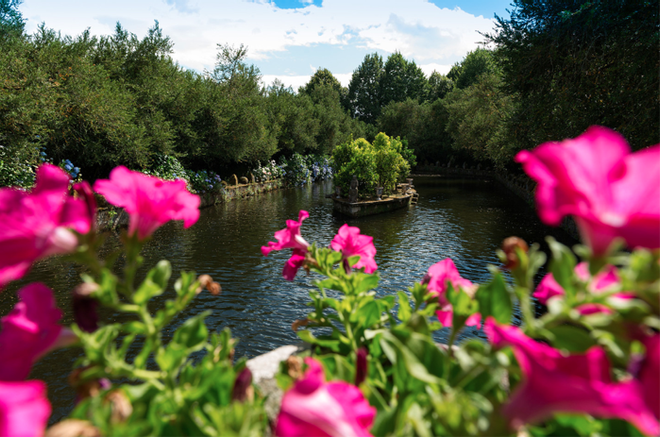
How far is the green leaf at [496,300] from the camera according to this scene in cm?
85

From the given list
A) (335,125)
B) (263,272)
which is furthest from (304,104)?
(263,272)

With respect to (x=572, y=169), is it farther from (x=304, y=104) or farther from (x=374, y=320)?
(x=304, y=104)

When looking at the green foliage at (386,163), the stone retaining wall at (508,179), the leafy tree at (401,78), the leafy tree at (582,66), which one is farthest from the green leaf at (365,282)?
the leafy tree at (401,78)

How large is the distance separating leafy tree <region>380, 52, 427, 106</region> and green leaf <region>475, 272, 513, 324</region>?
2713 inches

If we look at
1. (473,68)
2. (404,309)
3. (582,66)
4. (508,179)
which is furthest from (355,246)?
(473,68)

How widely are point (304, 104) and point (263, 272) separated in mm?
30926

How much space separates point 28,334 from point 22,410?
33 centimetres

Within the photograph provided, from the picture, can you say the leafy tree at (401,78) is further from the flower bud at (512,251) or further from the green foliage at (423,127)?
the flower bud at (512,251)

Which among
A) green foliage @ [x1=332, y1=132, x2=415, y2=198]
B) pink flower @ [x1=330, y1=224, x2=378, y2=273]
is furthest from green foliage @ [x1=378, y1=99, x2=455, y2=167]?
pink flower @ [x1=330, y1=224, x2=378, y2=273]

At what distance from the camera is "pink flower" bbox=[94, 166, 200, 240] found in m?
0.91

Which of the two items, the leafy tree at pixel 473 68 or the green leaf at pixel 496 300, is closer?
the green leaf at pixel 496 300

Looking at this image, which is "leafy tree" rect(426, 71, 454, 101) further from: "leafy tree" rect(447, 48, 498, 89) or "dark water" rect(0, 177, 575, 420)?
"dark water" rect(0, 177, 575, 420)

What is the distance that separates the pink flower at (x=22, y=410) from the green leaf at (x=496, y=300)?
0.81 metres

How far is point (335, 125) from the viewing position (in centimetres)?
3962
